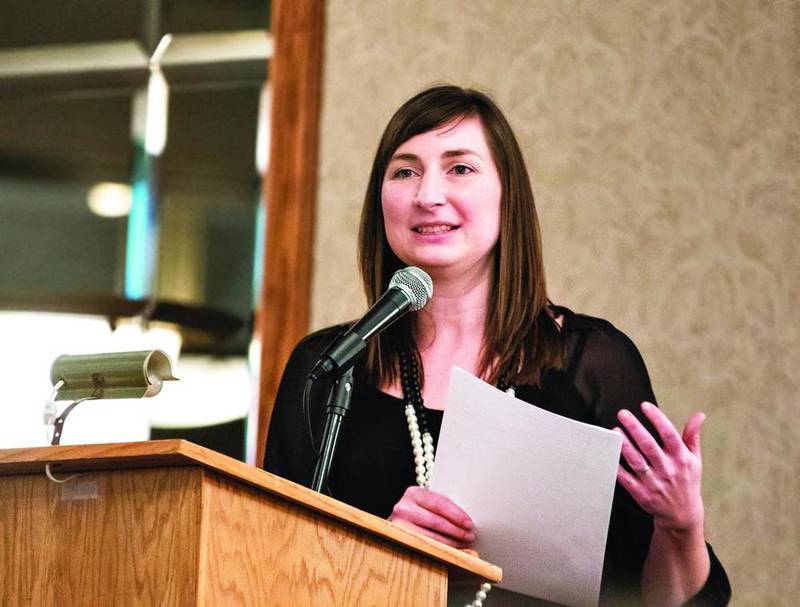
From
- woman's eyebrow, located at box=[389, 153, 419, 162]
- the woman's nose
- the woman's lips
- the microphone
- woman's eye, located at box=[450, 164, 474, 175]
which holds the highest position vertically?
woman's eyebrow, located at box=[389, 153, 419, 162]

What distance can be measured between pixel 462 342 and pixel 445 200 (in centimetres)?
27

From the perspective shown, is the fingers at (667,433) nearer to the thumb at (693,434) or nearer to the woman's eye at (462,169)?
the thumb at (693,434)

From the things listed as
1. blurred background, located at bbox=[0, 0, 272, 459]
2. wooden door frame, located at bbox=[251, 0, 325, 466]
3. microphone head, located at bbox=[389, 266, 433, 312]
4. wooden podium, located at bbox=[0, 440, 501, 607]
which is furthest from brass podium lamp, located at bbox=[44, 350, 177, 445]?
blurred background, located at bbox=[0, 0, 272, 459]

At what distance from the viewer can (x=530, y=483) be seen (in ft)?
5.38

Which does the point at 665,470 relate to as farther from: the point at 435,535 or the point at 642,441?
the point at 435,535

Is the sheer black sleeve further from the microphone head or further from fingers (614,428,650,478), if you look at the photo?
the microphone head

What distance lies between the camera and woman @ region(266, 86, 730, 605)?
196cm

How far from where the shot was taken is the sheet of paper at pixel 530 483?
1.62m

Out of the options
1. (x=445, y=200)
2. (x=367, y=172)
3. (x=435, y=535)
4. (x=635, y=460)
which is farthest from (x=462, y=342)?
(x=367, y=172)

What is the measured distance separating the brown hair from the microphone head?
0.43 metres

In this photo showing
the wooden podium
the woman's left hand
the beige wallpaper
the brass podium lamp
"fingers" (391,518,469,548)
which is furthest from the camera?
the beige wallpaper

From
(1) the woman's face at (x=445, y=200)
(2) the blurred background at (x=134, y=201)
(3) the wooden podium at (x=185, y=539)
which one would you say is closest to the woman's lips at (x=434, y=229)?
(1) the woman's face at (x=445, y=200)

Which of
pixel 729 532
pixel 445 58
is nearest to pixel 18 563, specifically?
pixel 729 532

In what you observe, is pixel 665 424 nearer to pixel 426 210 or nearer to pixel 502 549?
pixel 502 549
